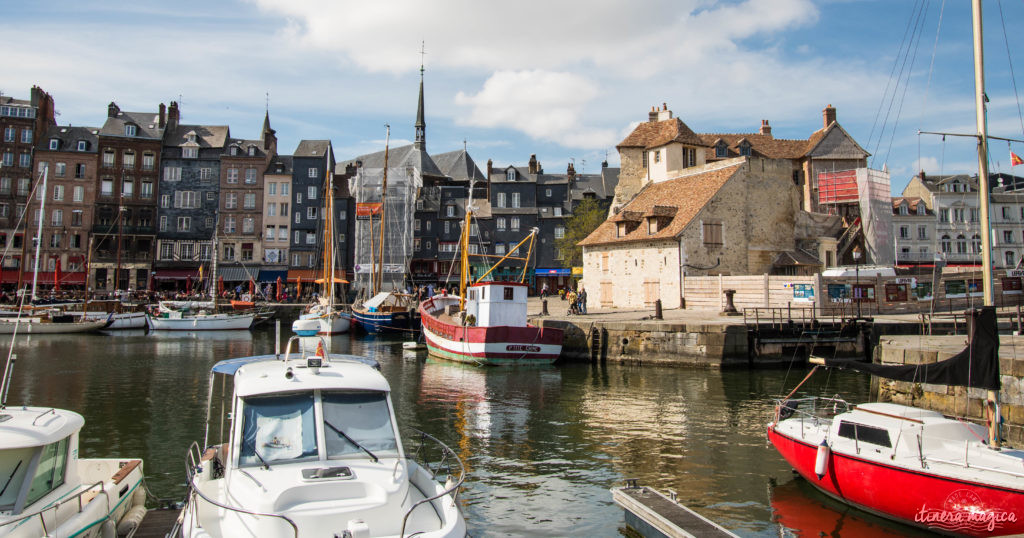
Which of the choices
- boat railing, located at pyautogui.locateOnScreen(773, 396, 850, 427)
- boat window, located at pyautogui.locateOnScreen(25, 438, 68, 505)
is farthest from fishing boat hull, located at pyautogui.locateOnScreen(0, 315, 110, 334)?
boat railing, located at pyautogui.locateOnScreen(773, 396, 850, 427)

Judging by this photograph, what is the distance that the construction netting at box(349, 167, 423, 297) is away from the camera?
59.1 m

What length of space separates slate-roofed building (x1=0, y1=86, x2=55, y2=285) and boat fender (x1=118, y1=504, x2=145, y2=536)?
6496 centimetres

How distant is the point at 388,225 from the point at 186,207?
70.9 feet

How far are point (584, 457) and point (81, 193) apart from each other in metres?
67.2

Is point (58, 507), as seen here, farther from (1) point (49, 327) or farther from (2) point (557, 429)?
(1) point (49, 327)

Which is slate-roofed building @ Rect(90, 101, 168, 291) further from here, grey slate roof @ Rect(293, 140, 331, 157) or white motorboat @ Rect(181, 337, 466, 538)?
white motorboat @ Rect(181, 337, 466, 538)

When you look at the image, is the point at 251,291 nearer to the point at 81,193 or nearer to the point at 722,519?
the point at 81,193

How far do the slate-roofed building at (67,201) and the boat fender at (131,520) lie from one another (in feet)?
206

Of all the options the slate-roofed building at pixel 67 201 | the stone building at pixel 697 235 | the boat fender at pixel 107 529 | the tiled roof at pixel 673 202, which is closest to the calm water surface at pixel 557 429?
the boat fender at pixel 107 529

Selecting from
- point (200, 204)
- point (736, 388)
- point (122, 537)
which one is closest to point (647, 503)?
point (122, 537)

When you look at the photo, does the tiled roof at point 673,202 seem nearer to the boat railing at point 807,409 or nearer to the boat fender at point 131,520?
the boat railing at point 807,409

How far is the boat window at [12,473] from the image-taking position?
258 inches

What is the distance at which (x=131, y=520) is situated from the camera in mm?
8367

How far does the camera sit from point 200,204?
65.6m
